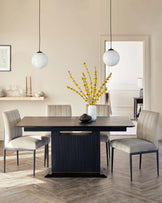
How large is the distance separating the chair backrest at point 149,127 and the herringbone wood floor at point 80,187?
1.53ft

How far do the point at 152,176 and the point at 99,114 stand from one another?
4.75 ft

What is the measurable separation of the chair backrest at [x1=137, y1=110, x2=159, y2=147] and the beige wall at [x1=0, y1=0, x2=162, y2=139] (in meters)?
2.26

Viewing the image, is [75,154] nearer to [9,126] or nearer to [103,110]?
[9,126]

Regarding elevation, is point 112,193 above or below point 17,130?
below

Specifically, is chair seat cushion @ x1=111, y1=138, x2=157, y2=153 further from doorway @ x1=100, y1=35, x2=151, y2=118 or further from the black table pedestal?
doorway @ x1=100, y1=35, x2=151, y2=118

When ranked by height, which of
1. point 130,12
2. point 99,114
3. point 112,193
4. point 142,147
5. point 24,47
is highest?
point 130,12

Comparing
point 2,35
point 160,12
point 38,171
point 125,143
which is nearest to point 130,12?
point 160,12

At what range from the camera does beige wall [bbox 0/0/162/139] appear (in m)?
5.97

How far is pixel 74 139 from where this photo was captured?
3.65 m

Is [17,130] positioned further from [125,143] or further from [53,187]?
[125,143]

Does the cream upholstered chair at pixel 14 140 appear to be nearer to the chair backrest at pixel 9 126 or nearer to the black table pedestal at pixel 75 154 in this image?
the chair backrest at pixel 9 126

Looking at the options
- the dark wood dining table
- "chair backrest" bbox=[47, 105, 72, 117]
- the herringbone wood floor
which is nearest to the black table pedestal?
the dark wood dining table

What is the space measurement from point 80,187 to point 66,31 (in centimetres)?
368

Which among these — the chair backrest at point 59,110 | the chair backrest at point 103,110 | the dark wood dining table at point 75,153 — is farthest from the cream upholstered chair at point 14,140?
the chair backrest at point 103,110
